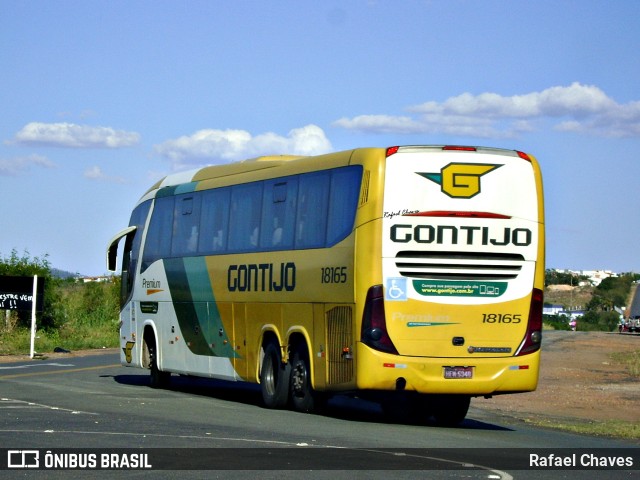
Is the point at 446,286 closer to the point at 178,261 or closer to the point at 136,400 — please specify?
the point at 136,400

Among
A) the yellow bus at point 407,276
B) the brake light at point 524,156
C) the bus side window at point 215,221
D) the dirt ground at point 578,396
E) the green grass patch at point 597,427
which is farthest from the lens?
the dirt ground at point 578,396

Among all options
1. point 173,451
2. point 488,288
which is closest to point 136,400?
point 488,288

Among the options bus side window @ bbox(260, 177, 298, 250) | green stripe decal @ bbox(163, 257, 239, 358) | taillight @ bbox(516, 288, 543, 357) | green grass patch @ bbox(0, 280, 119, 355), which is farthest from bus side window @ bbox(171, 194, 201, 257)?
green grass patch @ bbox(0, 280, 119, 355)

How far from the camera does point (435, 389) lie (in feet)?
57.6

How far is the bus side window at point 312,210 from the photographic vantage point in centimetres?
1883

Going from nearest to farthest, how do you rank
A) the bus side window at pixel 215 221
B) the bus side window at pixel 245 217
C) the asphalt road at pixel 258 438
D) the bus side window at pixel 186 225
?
the asphalt road at pixel 258 438
the bus side window at pixel 245 217
the bus side window at pixel 215 221
the bus side window at pixel 186 225

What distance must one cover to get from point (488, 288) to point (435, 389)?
5.27 ft

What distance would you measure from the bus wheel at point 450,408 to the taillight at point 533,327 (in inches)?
62.6

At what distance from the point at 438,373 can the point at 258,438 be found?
3781 millimetres
